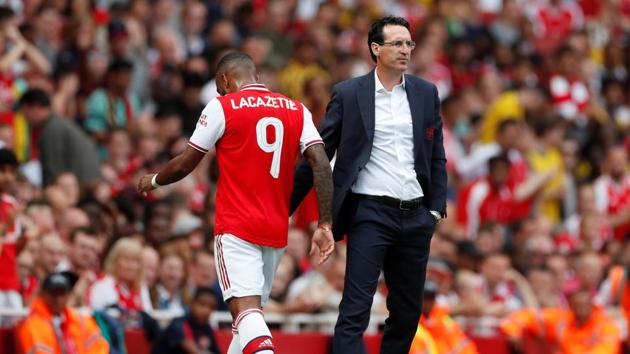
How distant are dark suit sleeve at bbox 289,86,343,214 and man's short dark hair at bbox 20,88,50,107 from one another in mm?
6179

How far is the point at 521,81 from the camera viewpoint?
76.4 ft

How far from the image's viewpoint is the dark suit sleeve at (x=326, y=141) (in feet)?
36.2

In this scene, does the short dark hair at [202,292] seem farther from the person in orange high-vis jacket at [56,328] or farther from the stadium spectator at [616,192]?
the stadium spectator at [616,192]

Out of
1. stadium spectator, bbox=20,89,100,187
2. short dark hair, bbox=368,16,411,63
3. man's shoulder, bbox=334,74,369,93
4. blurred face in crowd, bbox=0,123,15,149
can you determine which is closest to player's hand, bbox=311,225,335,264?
man's shoulder, bbox=334,74,369,93

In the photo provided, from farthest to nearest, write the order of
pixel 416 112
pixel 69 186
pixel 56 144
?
pixel 56 144 < pixel 69 186 < pixel 416 112

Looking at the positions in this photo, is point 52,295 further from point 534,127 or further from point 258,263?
point 534,127

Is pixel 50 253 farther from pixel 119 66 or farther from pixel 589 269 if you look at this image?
pixel 589 269

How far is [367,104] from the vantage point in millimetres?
10969

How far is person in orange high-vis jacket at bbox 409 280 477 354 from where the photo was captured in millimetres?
15008

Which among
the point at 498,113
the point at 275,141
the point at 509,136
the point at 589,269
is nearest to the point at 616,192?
the point at 509,136

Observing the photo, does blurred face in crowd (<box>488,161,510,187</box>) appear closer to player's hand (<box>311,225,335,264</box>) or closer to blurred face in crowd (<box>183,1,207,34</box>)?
blurred face in crowd (<box>183,1,207,34</box>)

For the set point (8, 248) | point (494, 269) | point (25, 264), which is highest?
point (8, 248)

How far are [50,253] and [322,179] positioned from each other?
4066 millimetres

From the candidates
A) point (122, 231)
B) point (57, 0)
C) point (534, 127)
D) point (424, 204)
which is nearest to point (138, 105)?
point (57, 0)
